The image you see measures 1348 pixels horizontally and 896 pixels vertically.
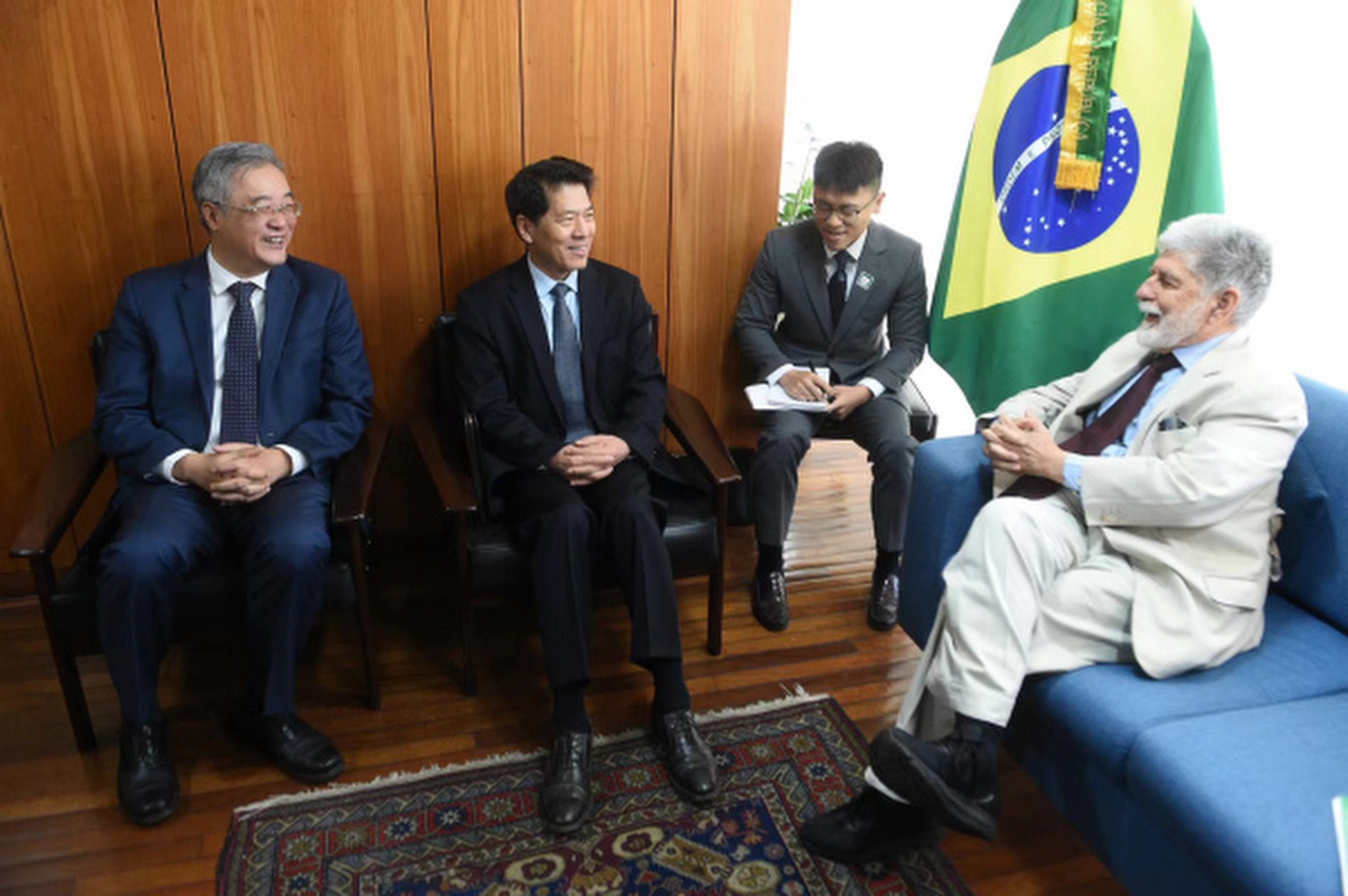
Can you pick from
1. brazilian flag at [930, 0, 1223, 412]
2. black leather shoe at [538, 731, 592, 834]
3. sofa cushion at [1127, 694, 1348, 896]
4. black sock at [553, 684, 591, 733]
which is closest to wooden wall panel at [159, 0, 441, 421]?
black sock at [553, 684, 591, 733]

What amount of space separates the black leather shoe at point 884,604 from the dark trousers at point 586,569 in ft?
2.90

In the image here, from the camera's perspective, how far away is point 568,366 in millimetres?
2729

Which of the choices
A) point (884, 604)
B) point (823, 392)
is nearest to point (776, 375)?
point (823, 392)

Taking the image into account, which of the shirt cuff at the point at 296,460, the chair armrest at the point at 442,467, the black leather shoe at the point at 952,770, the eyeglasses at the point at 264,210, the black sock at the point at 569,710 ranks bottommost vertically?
the black sock at the point at 569,710

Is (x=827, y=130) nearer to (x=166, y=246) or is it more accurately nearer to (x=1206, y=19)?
(x=1206, y=19)

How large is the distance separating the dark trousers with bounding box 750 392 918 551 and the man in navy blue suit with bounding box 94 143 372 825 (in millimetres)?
1240

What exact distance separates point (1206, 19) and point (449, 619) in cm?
309

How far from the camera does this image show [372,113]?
8.97 ft

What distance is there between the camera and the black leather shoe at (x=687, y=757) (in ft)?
7.32

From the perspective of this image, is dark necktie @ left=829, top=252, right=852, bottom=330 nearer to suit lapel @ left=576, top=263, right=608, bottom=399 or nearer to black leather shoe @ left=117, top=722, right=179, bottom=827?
suit lapel @ left=576, top=263, right=608, bottom=399

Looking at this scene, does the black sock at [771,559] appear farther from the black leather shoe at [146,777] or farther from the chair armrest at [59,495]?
the chair armrest at [59,495]

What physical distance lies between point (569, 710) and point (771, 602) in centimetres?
90

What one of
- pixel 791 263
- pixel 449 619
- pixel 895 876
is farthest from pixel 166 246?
pixel 895 876

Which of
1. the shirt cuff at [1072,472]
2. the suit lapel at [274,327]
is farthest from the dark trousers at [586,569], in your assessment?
the shirt cuff at [1072,472]
